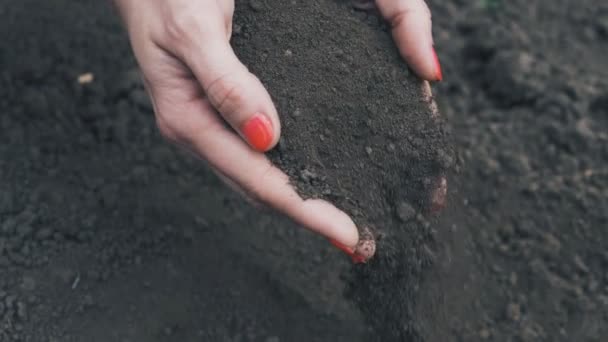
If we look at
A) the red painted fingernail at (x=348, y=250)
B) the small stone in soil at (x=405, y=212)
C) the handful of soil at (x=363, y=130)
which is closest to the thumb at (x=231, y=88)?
the handful of soil at (x=363, y=130)

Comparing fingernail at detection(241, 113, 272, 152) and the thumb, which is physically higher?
the thumb

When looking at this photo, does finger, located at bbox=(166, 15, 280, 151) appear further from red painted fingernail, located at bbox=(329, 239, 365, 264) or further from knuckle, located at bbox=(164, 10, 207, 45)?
red painted fingernail, located at bbox=(329, 239, 365, 264)

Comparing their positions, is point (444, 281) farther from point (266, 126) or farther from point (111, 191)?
point (111, 191)

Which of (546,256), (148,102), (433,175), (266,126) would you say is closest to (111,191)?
(148,102)

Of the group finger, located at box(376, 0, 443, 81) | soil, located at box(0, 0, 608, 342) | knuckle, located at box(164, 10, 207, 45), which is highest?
knuckle, located at box(164, 10, 207, 45)

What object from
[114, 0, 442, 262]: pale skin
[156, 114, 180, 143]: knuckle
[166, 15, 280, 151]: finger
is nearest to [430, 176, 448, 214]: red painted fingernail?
[114, 0, 442, 262]: pale skin
